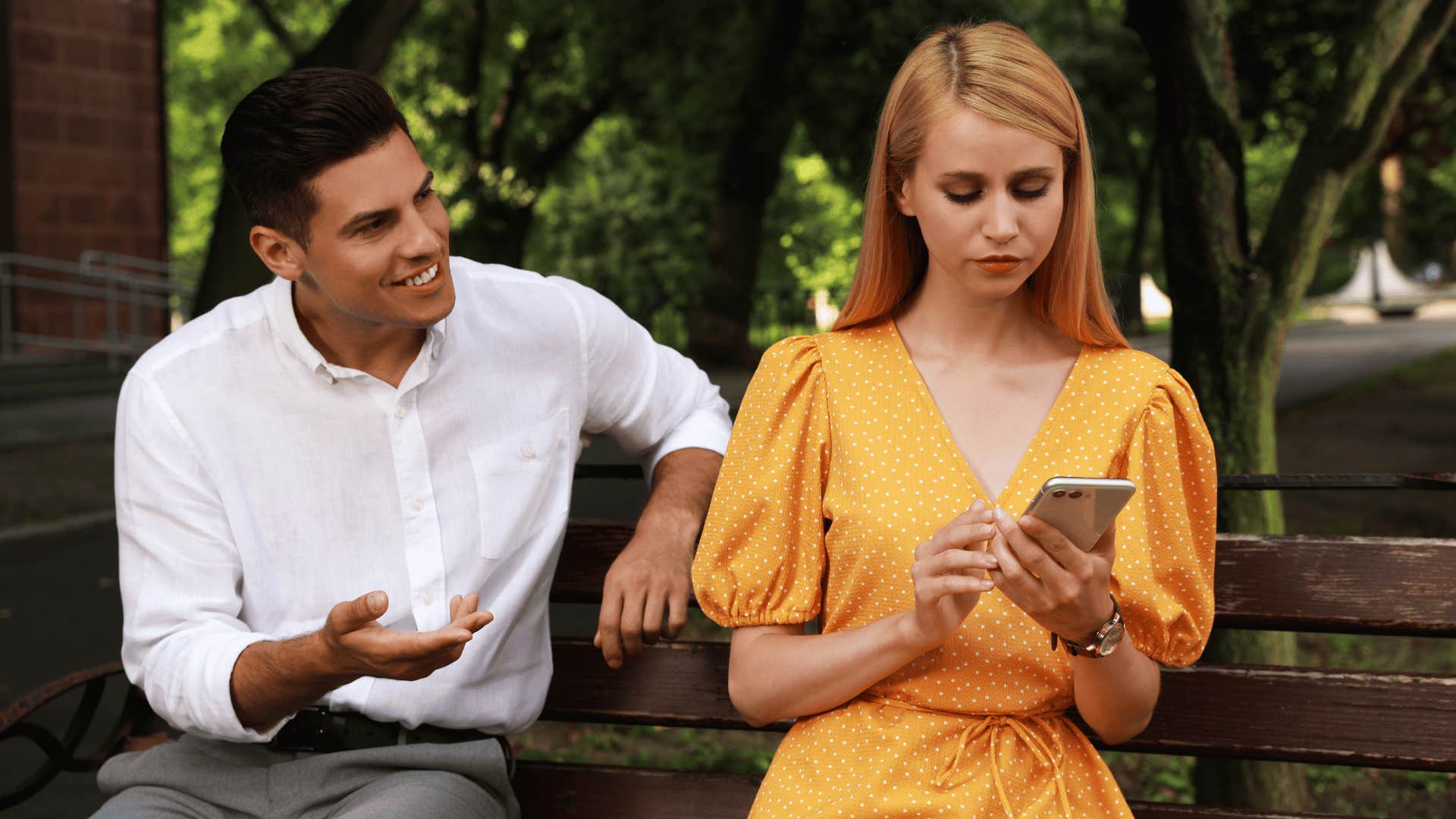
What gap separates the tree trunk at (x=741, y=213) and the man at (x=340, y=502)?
14487 mm

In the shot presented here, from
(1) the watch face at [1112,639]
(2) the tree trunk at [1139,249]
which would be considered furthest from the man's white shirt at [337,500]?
(2) the tree trunk at [1139,249]

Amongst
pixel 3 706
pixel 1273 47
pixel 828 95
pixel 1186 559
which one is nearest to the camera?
pixel 1186 559

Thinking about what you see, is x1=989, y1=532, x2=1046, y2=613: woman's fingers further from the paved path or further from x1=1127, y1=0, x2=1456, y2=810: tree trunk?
x1=1127, y1=0, x2=1456, y2=810: tree trunk

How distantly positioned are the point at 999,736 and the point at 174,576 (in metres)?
1.43

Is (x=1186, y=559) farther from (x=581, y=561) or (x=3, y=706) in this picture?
(x=3, y=706)

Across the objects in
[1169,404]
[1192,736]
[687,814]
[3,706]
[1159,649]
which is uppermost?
[1169,404]

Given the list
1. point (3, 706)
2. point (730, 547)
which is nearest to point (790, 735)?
point (730, 547)

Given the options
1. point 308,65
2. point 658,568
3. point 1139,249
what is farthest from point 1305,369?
point 658,568

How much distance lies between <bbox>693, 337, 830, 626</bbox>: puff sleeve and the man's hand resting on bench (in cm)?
39

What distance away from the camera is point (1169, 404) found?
2.38 metres

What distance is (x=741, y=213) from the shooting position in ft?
61.3

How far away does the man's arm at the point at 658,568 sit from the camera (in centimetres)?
265

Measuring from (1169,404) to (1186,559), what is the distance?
0.81 ft

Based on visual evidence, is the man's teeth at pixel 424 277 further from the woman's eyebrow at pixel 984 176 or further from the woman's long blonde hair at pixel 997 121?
the woman's eyebrow at pixel 984 176
